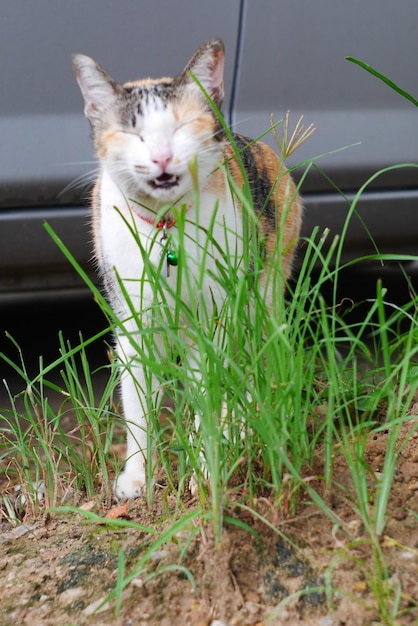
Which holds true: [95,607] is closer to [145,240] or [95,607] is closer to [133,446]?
[133,446]

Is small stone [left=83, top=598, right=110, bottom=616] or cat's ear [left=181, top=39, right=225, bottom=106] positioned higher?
cat's ear [left=181, top=39, right=225, bottom=106]

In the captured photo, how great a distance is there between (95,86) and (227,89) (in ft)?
2.96

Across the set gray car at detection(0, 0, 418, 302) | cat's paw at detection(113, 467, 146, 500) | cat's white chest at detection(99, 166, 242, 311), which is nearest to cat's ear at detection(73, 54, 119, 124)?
cat's white chest at detection(99, 166, 242, 311)

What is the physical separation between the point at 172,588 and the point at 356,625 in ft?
1.07

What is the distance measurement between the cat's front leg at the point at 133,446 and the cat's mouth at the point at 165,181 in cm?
46

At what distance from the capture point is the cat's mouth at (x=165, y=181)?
1849mm

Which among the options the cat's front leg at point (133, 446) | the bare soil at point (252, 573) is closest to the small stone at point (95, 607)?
the bare soil at point (252, 573)

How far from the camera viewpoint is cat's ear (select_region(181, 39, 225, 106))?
1.95 meters

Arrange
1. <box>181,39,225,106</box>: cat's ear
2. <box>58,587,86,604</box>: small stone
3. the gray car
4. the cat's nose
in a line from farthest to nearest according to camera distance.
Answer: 1. the gray car
2. <box>181,39,225,106</box>: cat's ear
3. the cat's nose
4. <box>58,587,86,604</box>: small stone

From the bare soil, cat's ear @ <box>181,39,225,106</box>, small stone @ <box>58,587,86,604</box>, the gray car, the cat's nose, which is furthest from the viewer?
the gray car

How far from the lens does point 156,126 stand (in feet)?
6.22

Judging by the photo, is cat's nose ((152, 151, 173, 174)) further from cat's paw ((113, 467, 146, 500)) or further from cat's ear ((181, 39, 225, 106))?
cat's paw ((113, 467, 146, 500))

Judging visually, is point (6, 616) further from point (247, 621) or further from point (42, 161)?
point (42, 161)

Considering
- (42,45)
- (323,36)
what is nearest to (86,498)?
(42,45)
